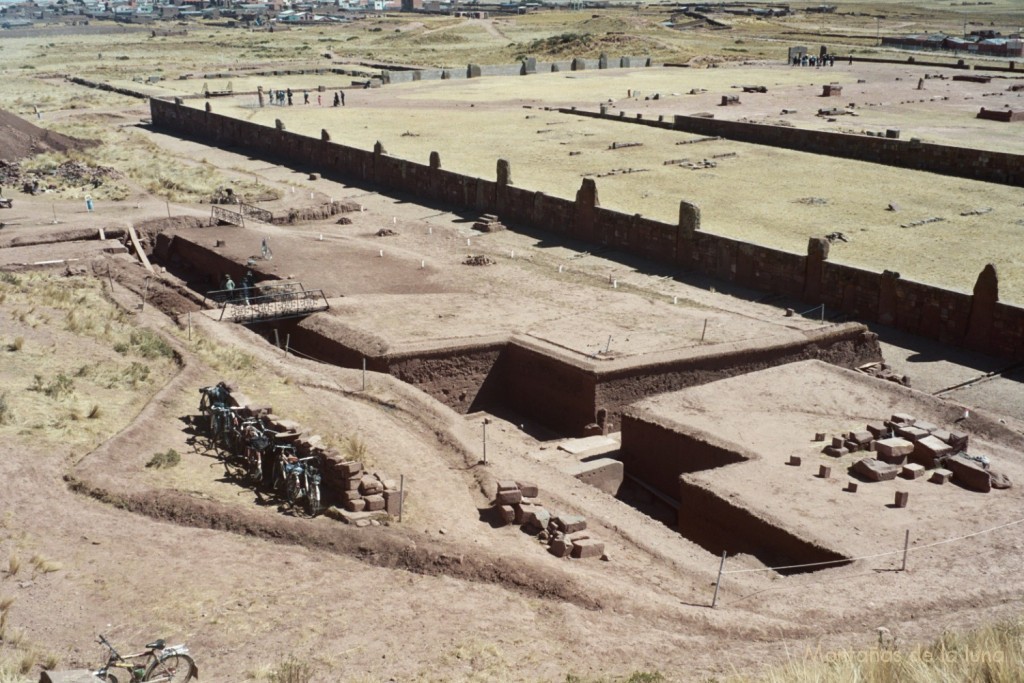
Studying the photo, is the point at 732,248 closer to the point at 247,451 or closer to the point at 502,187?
the point at 502,187

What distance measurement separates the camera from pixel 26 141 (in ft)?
168

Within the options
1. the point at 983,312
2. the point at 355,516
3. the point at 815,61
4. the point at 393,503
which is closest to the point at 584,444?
the point at 393,503

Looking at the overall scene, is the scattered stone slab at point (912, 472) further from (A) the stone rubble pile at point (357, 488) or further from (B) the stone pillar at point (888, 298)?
(B) the stone pillar at point (888, 298)

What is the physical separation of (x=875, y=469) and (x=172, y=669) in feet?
37.9

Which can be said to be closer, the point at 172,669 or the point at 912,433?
the point at 172,669

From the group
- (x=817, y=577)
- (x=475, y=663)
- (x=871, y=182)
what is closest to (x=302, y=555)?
(x=475, y=663)

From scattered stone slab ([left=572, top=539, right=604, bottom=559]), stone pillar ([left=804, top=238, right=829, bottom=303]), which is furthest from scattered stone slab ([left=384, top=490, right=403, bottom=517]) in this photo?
stone pillar ([left=804, top=238, right=829, bottom=303])

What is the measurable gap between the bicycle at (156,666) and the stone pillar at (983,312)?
67.3 ft

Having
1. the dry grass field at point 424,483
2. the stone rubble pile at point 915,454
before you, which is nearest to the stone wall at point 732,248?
the dry grass field at point 424,483

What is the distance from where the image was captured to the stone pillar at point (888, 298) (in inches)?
1086

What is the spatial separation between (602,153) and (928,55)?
60.1 metres

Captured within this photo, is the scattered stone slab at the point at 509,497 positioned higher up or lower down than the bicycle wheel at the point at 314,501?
lower down

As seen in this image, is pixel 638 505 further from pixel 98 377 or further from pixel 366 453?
pixel 98 377

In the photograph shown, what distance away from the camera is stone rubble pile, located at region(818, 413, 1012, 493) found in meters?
17.8
